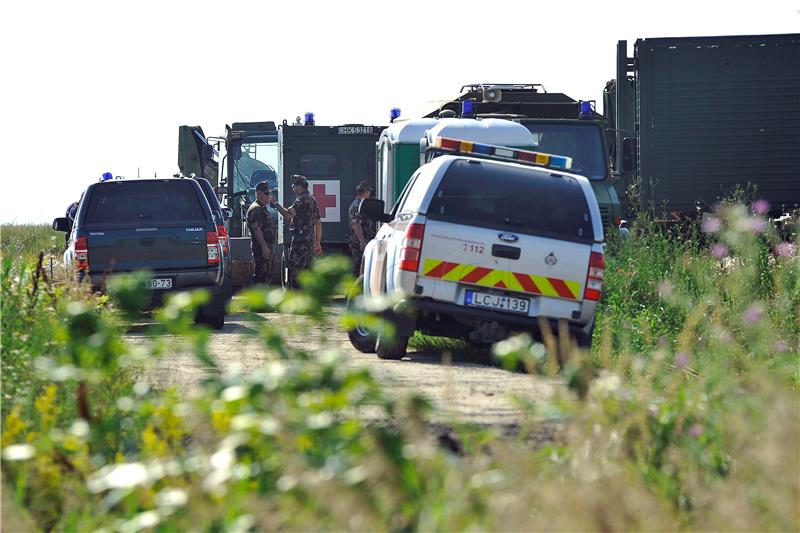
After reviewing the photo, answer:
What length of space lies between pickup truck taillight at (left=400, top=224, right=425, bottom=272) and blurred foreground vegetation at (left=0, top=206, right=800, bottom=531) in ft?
15.1

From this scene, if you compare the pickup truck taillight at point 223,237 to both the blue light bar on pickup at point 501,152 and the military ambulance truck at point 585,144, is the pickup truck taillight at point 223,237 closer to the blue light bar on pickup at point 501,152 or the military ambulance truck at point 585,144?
the military ambulance truck at point 585,144

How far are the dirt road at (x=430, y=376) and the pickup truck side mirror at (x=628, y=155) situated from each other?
5643 millimetres

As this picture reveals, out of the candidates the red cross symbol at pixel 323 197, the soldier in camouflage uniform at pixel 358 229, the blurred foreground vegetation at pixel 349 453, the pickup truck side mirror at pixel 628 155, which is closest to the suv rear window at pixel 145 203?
the soldier in camouflage uniform at pixel 358 229

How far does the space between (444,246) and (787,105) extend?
435 inches

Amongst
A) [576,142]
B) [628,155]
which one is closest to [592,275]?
[576,142]

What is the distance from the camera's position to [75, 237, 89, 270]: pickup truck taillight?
16.5 metres

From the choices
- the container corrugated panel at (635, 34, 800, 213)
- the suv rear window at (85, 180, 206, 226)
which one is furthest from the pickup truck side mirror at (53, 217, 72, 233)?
the container corrugated panel at (635, 34, 800, 213)

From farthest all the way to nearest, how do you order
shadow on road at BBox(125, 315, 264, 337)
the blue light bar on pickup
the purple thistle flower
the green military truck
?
the green military truck, shadow on road at BBox(125, 315, 264, 337), the blue light bar on pickup, the purple thistle flower

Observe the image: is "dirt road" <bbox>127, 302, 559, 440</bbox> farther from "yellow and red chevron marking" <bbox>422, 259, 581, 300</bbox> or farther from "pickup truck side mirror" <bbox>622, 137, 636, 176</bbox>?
"pickup truck side mirror" <bbox>622, 137, 636, 176</bbox>

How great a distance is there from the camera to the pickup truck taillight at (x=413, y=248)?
39.3ft

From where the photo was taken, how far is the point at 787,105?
21.5 meters

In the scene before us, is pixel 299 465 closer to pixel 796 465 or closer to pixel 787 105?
pixel 796 465

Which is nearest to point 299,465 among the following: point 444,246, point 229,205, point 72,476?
point 72,476

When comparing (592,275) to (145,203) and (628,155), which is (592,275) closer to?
(145,203)
